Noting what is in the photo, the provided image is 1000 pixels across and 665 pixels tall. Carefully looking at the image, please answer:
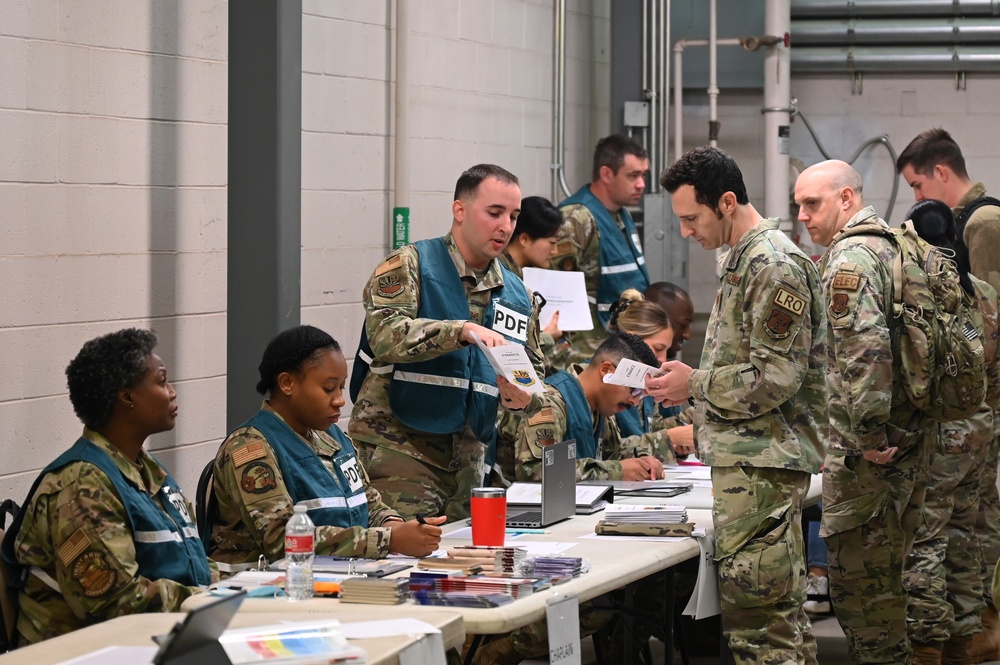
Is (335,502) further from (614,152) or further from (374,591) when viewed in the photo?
(614,152)

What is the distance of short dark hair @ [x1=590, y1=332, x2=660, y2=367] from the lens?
14.5 feet

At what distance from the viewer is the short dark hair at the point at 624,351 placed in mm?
4434

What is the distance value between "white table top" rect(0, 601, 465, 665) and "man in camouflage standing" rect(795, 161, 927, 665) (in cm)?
216

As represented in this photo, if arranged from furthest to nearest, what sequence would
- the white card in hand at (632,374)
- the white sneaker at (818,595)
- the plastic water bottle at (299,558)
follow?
the white sneaker at (818,595) → the white card in hand at (632,374) → the plastic water bottle at (299,558)

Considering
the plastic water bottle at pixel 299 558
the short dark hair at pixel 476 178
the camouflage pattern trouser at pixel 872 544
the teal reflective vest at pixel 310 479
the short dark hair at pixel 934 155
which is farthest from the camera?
the short dark hair at pixel 934 155

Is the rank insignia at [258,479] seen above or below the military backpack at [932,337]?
below

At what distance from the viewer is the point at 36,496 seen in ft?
8.96

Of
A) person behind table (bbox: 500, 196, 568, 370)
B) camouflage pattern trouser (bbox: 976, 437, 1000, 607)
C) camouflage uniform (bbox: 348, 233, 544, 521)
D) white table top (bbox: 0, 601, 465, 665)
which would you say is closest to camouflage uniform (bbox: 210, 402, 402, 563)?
white table top (bbox: 0, 601, 465, 665)

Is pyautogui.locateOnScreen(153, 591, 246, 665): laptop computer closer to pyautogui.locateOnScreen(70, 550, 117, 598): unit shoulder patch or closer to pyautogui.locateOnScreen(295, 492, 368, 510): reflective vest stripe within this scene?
pyautogui.locateOnScreen(70, 550, 117, 598): unit shoulder patch

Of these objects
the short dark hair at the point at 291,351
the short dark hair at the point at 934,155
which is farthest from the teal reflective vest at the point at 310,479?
the short dark hair at the point at 934,155

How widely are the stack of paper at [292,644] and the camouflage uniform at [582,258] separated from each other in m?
3.58

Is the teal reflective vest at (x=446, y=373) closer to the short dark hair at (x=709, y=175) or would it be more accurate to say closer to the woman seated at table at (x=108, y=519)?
the short dark hair at (x=709, y=175)

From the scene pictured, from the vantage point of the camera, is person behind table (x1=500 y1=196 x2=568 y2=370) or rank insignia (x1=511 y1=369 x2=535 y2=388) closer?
rank insignia (x1=511 y1=369 x2=535 y2=388)

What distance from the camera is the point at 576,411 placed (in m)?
4.31
